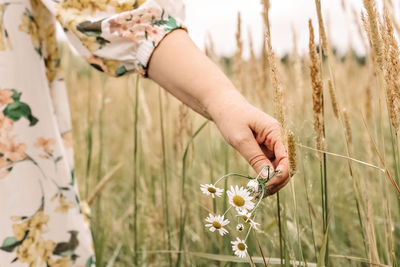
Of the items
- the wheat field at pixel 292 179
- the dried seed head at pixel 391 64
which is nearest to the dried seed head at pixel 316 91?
the wheat field at pixel 292 179

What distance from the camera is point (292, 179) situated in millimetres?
581

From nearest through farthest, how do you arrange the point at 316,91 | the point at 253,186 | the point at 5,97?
the point at 253,186, the point at 316,91, the point at 5,97

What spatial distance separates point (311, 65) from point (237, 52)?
329 mm

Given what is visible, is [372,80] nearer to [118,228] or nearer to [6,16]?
[6,16]

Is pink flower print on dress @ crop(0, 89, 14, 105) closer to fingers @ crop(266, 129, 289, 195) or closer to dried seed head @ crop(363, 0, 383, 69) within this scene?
fingers @ crop(266, 129, 289, 195)

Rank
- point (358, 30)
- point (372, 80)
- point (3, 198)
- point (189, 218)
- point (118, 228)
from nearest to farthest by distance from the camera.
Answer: point (3, 198) < point (358, 30) < point (372, 80) < point (189, 218) < point (118, 228)

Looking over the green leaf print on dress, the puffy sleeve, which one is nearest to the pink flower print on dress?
the green leaf print on dress

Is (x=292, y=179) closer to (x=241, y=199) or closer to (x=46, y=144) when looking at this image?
(x=241, y=199)

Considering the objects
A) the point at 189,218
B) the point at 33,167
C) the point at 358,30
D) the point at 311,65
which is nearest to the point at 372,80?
the point at 358,30

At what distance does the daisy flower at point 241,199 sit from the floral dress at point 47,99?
25cm

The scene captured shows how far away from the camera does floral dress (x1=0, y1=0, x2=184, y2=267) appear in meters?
0.67

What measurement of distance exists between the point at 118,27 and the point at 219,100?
20 centimetres

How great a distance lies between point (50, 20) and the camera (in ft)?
2.90

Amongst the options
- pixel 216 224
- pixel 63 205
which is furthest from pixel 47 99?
pixel 216 224
